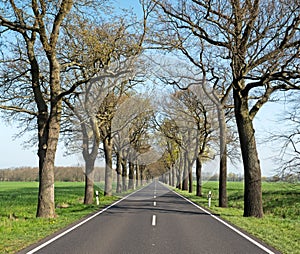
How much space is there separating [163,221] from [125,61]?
7942 mm

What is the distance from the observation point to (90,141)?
2527 centimetres

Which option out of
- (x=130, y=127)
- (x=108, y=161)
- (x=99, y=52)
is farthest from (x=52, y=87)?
(x=130, y=127)

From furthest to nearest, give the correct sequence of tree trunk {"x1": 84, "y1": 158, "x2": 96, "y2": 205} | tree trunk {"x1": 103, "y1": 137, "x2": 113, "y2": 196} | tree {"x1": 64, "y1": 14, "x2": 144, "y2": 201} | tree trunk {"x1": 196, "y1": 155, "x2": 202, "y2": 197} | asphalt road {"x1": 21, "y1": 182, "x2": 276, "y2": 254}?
tree trunk {"x1": 196, "y1": 155, "x2": 202, "y2": 197} < tree trunk {"x1": 103, "y1": 137, "x2": 113, "y2": 196} < tree trunk {"x1": 84, "y1": 158, "x2": 96, "y2": 205} < tree {"x1": 64, "y1": 14, "x2": 144, "y2": 201} < asphalt road {"x1": 21, "y1": 182, "x2": 276, "y2": 254}

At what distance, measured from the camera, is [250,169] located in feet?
52.4

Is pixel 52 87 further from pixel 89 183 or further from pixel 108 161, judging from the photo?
pixel 108 161

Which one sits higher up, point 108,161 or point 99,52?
point 99,52

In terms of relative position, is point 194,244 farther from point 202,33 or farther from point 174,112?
point 174,112

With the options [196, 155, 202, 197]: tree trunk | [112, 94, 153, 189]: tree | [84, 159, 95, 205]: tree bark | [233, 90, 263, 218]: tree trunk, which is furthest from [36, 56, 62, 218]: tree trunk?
[196, 155, 202, 197]: tree trunk

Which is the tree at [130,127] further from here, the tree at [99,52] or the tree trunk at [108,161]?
the tree at [99,52]

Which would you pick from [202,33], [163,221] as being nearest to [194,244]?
[163,221]

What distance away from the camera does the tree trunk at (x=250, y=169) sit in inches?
627

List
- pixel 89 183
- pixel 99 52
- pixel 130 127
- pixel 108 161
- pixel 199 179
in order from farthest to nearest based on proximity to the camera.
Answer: pixel 130 127, pixel 199 179, pixel 108 161, pixel 89 183, pixel 99 52

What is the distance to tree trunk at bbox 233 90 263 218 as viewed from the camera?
1594 centimetres

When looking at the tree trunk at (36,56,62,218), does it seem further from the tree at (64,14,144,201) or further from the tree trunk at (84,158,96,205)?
the tree trunk at (84,158,96,205)
